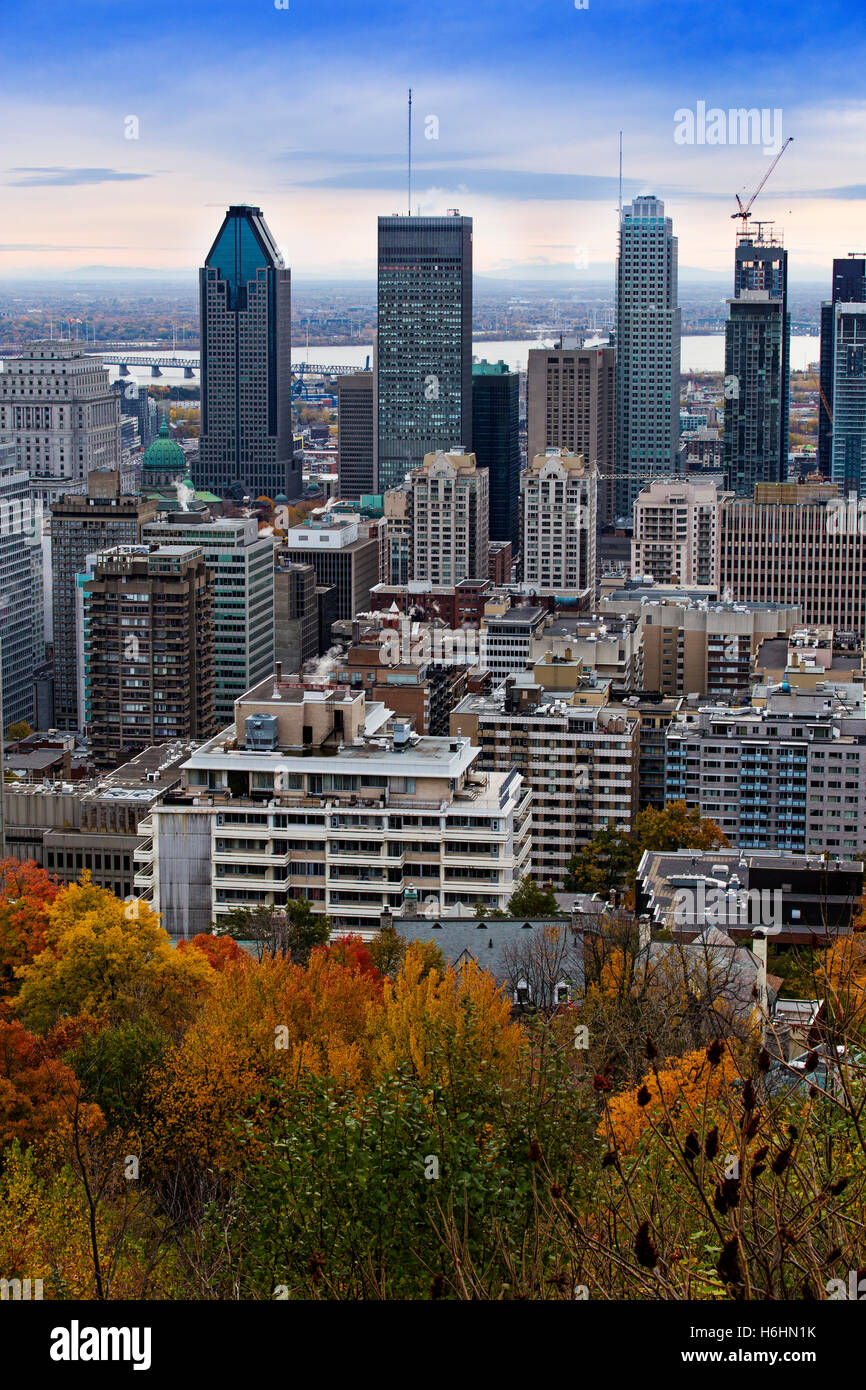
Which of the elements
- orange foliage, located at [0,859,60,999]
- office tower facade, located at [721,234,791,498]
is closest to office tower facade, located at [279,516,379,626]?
office tower facade, located at [721,234,791,498]

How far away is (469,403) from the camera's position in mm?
49250

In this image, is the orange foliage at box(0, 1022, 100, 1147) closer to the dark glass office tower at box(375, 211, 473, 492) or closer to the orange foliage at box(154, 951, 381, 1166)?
the orange foliage at box(154, 951, 381, 1166)

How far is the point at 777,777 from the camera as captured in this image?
19.6 metres

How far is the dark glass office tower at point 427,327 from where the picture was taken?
159ft

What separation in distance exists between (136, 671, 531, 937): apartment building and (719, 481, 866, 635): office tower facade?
62.7ft

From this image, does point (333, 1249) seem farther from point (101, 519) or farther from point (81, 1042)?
point (101, 519)

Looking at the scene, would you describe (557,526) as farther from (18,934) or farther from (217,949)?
(18,934)

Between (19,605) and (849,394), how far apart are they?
24385 mm

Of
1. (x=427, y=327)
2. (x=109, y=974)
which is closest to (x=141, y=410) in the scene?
(x=427, y=327)

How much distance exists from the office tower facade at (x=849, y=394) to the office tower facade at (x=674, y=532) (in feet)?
40.9
